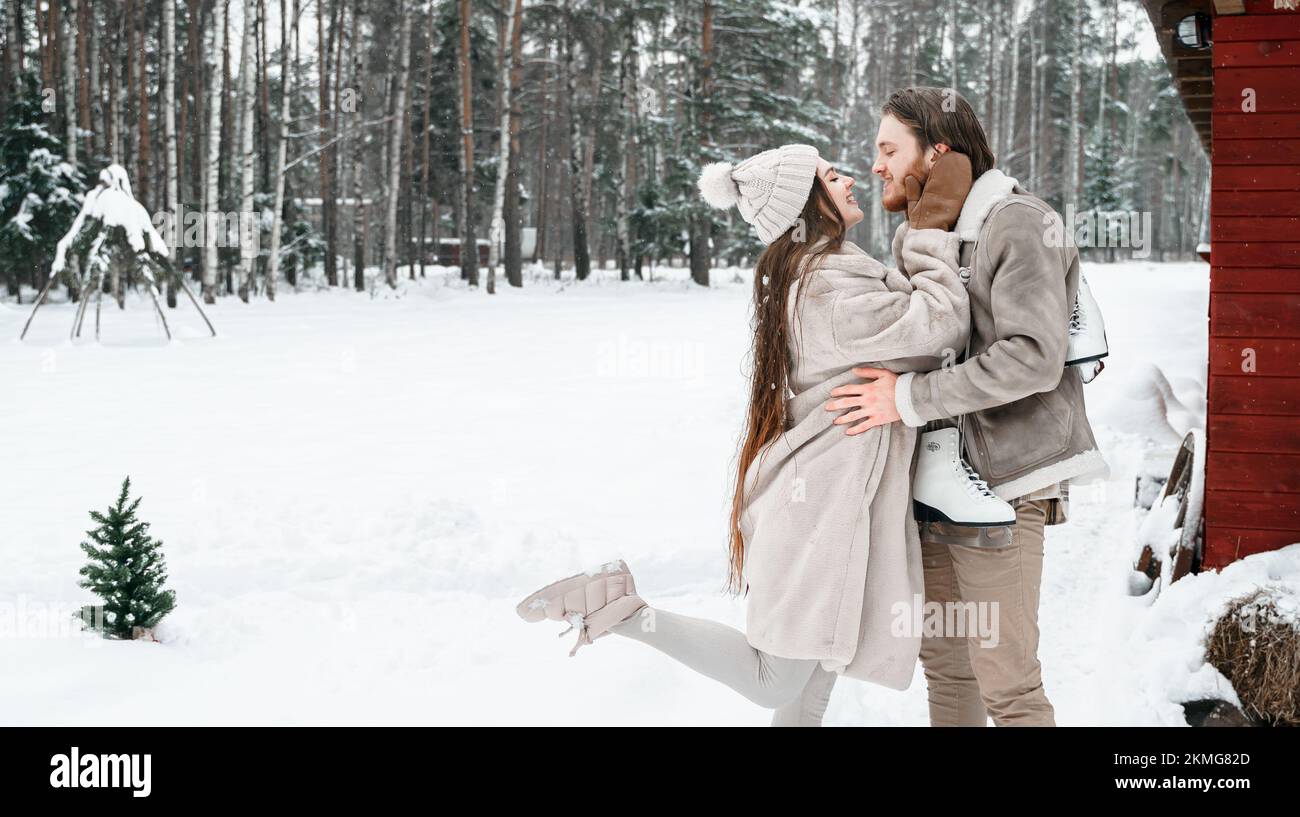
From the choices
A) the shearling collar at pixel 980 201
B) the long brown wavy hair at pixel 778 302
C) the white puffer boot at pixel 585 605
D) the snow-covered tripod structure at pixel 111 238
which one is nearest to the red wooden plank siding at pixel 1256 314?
the shearling collar at pixel 980 201

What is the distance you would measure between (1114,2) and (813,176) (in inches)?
1445

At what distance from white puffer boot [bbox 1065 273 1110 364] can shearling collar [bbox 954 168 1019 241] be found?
0.94 ft

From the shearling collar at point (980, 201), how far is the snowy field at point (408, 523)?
48.3 inches

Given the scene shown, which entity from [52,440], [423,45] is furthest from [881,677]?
[423,45]

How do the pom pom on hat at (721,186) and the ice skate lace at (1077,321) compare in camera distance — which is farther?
the pom pom on hat at (721,186)

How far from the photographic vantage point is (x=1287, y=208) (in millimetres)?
4504

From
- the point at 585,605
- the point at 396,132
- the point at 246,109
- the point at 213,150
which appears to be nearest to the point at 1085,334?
the point at 585,605

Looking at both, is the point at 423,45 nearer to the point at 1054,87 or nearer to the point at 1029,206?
the point at 1054,87

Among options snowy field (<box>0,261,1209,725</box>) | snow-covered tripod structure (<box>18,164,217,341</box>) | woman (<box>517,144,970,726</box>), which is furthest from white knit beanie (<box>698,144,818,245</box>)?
snow-covered tripod structure (<box>18,164,217,341</box>)

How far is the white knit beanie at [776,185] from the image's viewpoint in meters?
2.61

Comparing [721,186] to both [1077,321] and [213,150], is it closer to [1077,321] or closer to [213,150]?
[1077,321]

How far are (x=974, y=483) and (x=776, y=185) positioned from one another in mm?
871

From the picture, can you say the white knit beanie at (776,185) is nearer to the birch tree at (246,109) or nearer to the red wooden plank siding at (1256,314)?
the red wooden plank siding at (1256,314)

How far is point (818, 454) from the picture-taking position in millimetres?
2611
